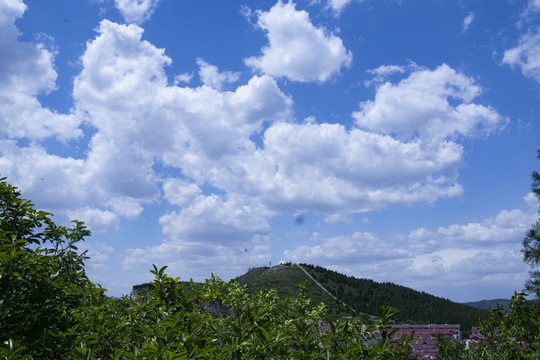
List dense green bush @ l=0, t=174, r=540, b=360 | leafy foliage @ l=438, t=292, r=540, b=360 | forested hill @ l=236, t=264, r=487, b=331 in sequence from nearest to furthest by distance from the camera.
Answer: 1. dense green bush @ l=0, t=174, r=540, b=360
2. leafy foliage @ l=438, t=292, r=540, b=360
3. forested hill @ l=236, t=264, r=487, b=331

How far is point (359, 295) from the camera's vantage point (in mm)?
142125

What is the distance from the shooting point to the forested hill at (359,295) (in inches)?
4601

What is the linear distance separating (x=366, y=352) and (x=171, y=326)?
1.92 meters

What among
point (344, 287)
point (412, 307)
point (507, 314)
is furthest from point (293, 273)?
point (507, 314)

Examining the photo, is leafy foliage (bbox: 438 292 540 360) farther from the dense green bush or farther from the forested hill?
the forested hill

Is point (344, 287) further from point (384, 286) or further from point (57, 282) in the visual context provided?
point (57, 282)

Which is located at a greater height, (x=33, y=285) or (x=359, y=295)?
(x=33, y=285)

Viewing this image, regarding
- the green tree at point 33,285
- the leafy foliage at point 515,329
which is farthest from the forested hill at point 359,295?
the green tree at point 33,285

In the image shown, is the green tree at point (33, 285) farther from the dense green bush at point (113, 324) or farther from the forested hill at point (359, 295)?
the forested hill at point (359, 295)

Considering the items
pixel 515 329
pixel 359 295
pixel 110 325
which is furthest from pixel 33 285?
pixel 359 295

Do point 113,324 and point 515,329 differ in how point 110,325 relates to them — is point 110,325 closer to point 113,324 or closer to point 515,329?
point 113,324

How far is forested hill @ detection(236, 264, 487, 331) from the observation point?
383 feet

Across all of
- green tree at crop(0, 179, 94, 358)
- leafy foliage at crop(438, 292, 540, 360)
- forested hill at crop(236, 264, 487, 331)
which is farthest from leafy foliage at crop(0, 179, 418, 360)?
forested hill at crop(236, 264, 487, 331)

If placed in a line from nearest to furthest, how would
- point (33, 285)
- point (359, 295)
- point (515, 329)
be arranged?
point (33, 285), point (515, 329), point (359, 295)
